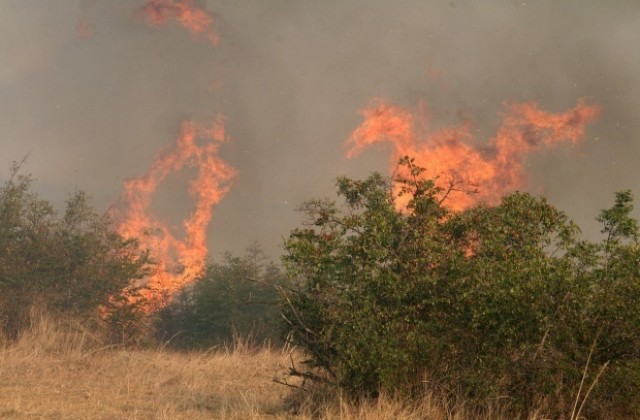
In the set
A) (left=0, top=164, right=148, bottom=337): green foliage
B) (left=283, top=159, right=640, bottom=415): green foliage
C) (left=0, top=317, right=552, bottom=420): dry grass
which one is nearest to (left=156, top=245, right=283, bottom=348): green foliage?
(left=0, top=164, right=148, bottom=337): green foliage

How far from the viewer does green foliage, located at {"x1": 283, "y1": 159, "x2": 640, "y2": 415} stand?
7.82 m

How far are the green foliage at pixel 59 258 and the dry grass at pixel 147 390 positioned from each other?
17.3ft

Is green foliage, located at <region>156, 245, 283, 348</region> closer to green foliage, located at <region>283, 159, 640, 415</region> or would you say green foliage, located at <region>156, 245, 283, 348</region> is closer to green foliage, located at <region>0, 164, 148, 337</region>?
green foliage, located at <region>0, 164, 148, 337</region>

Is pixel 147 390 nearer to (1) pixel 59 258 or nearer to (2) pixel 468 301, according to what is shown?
(2) pixel 468 301

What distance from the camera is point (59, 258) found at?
25391mm

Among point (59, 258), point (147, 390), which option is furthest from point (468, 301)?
point (59, 258)

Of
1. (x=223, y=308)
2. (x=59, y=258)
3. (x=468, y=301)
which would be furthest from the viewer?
(x=223, y=308)

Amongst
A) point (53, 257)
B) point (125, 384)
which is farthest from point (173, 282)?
point (125, 384)

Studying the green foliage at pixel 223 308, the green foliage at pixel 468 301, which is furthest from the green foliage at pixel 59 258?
the green foliage at pixel 468 301

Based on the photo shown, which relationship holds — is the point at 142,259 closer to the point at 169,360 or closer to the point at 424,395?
the point at 169,360

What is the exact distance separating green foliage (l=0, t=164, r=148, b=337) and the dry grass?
17.3 feet

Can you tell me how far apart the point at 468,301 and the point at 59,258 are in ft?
69.5

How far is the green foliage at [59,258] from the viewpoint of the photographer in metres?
24.2

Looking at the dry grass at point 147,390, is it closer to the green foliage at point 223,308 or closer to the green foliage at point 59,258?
the green foliage at point 59,258
